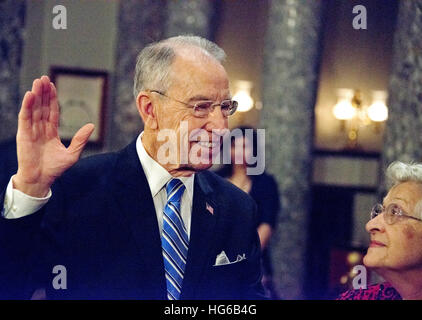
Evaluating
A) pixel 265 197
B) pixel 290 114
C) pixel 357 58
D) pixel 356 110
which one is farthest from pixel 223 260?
pixel 357 58

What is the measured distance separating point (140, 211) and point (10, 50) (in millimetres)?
2852

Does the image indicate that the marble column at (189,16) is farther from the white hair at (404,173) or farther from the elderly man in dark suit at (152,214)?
the elderly man in dark suit at (152,214)

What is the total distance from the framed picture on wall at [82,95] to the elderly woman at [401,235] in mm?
6343

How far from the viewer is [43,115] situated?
1.79 metres

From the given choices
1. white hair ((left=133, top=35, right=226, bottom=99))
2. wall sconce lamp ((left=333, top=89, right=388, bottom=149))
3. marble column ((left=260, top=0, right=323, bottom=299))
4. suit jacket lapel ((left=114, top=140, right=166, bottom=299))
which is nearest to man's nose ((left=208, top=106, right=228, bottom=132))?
white hair ((left=133, top=35, right=226, bottom=99))

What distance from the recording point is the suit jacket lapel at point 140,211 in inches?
76.0

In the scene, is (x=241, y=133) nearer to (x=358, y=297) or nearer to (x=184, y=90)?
(x=358, y=297)

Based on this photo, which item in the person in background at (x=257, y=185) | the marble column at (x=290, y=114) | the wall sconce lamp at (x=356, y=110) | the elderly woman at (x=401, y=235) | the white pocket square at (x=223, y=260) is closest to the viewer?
the white pocket square at (x=223, y=260)

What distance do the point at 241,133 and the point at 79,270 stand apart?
8.66 feet

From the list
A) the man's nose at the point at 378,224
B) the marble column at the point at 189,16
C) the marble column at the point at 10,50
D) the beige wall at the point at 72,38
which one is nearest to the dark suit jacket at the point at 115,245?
the man's nose at the point at 378,224

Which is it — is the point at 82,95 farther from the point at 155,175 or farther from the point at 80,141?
the point at 80,141

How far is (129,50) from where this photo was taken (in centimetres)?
719

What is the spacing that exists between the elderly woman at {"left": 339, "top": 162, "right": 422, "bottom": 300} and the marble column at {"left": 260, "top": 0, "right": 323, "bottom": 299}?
14.7ft

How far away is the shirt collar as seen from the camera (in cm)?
204
